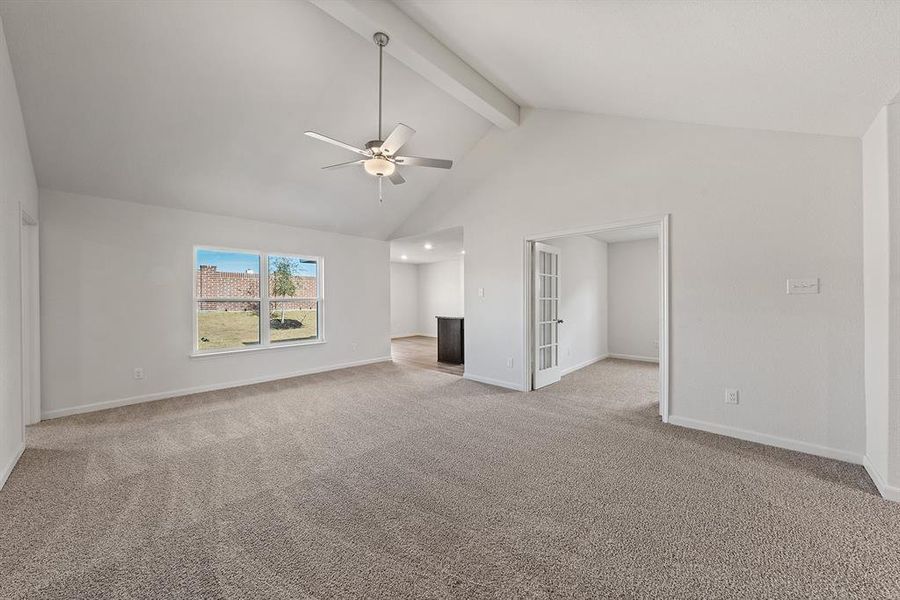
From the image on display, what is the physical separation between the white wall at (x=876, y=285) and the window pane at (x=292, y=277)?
613cm

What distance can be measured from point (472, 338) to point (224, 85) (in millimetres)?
3942

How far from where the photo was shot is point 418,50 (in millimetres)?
2820

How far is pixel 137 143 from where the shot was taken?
11.4ft

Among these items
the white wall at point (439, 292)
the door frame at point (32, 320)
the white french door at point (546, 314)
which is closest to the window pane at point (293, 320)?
the door frame at point (32, 320)

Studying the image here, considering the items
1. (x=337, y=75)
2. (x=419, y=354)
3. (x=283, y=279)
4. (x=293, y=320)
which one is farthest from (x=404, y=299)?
(x=337, y=75)

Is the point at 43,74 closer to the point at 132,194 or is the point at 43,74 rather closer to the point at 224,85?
the point at 224,85

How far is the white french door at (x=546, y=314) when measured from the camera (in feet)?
15.4

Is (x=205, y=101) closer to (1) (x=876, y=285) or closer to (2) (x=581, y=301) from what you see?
(1) (x=876, y=285)

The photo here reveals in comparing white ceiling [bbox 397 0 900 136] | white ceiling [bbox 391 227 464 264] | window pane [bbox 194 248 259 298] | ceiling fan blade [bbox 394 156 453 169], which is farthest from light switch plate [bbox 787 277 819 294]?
window pane [bbox 194 248 259 298]

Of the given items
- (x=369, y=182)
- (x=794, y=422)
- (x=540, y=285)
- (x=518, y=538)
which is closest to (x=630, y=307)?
(x=540, y=285)

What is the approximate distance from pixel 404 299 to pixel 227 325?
6558 millimetres

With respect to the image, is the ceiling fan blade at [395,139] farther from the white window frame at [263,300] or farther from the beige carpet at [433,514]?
the white window frame at [263,300]

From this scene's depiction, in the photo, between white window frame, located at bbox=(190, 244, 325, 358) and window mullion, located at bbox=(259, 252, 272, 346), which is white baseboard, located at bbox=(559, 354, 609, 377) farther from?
window mullion, located at bbox=(259, 252, 272, 346)

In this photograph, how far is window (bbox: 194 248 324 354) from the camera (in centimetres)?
478
